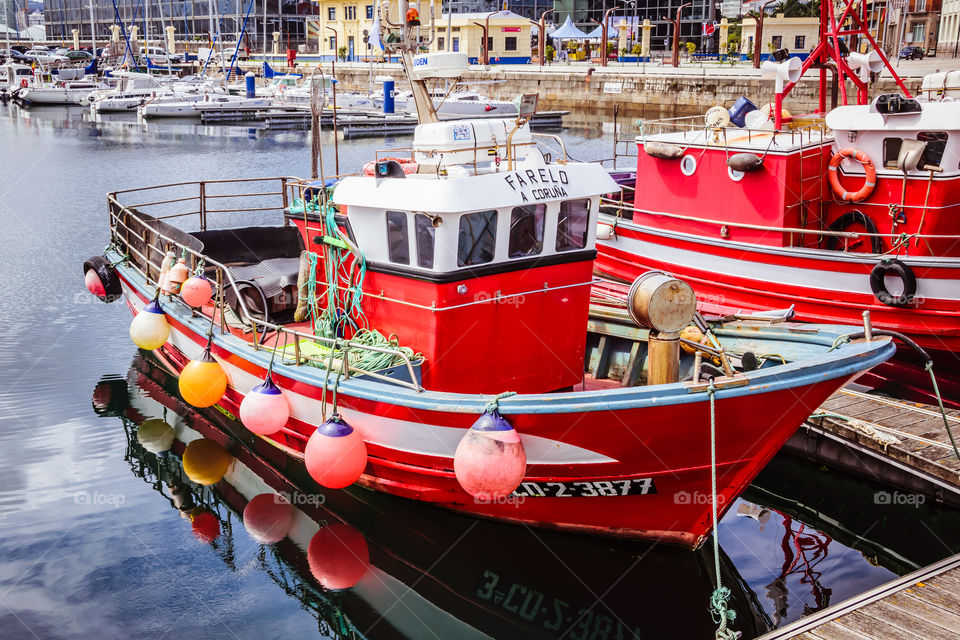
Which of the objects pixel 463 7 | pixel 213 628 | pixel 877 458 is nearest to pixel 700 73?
pixel 463 7

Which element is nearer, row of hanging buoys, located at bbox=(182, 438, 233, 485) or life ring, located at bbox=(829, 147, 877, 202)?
row of hanging buoys, located at bbox=(182, 438, 233, 485)

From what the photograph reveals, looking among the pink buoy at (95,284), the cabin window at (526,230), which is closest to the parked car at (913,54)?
the pink buoy at (95,284)

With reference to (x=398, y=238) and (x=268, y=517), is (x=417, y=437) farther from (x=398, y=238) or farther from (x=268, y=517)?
(x=268, y=517)

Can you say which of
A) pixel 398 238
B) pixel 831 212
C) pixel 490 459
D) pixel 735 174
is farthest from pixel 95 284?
pixel 831 212

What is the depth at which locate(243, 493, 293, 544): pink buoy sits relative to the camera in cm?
909

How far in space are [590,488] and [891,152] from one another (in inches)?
331

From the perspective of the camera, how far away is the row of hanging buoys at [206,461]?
1031cm

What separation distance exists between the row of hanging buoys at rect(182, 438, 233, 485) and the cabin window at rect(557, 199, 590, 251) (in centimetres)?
475

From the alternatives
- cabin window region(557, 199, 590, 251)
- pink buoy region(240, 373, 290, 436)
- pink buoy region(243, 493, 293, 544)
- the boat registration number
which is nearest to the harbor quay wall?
cabin window region(557, 199, 590, 251)

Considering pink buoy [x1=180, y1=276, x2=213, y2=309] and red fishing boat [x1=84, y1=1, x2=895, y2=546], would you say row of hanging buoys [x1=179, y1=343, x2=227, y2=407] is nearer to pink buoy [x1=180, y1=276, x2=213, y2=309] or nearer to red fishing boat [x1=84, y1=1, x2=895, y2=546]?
red fishing boat [x1=84, y1=1, x2=895, y2=546]

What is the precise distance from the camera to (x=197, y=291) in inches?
414

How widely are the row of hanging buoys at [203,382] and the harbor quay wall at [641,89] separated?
34.8m

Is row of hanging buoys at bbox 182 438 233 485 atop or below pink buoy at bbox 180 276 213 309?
below

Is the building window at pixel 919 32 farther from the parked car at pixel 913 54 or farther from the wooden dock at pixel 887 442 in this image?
the wooden dock at pixel 887 442
